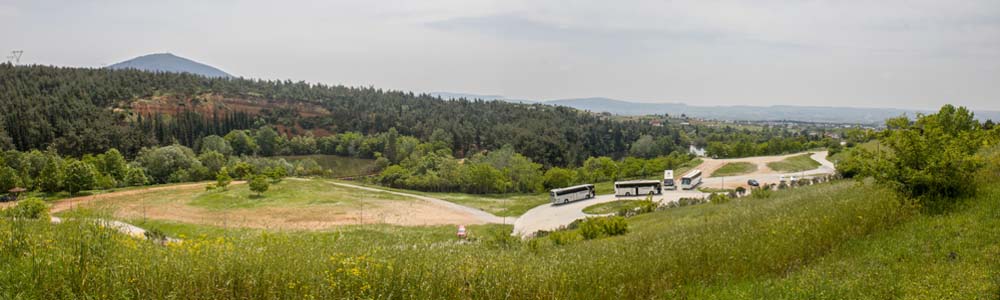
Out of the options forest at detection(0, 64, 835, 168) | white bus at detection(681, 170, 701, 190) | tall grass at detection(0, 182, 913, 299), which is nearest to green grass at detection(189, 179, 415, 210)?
white bus at detection(681, 170, 701, 190)

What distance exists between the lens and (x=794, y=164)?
232 ft

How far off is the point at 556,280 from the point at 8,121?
385ft

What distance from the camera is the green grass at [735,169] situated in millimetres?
67625

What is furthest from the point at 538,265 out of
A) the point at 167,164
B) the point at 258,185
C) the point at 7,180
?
the point at 167,164

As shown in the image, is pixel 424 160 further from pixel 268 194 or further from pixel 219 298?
pixel 219 298

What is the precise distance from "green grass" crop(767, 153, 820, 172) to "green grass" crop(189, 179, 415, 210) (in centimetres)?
5193

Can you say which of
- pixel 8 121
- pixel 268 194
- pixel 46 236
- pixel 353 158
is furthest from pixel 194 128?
pixel 46 236

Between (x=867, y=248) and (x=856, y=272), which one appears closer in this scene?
(x=856, y=272)

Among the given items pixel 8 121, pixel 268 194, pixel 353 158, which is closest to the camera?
pixel 268 194

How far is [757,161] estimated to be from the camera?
249ft

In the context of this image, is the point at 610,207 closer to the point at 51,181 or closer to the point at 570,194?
the point at 570,194

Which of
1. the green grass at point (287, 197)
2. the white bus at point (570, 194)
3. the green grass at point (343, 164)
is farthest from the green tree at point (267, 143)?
the white bus at point (570, 194)

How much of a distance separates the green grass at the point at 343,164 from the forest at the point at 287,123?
279 cm

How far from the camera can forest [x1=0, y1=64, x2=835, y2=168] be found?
88.7 m
